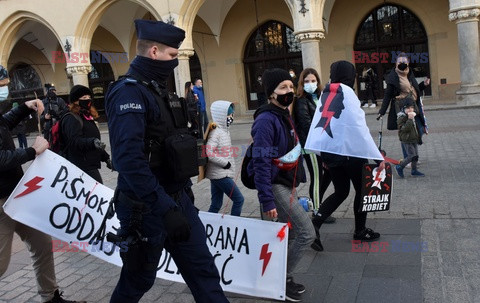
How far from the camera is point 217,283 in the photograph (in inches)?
106

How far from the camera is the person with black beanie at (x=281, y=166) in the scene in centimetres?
343

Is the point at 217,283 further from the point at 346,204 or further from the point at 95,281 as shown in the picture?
the point at 346,204

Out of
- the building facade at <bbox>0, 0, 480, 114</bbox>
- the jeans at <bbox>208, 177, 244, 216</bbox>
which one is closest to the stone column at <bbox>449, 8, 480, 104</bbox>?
the building facade at <bbox>0, 0, 480, 114</bbox>

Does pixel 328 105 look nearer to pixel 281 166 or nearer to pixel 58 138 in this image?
pixel 281 166

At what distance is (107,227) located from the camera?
4141mm

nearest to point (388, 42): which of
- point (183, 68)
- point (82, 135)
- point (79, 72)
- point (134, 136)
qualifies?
point (183, 68)

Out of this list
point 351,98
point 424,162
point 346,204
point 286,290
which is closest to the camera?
point 286,290

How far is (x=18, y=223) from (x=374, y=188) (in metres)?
3.09

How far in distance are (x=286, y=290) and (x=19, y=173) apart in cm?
224

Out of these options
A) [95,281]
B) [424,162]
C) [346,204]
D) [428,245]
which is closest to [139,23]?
[95,281]

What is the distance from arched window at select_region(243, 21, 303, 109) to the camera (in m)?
20.2

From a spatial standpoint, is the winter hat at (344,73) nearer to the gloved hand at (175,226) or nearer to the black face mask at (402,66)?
the gloved hand at (175,226)

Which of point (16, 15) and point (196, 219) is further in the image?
point (16, 15)

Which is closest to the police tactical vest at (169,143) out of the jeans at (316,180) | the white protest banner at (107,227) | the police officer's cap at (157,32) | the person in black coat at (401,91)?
the police officer's cap at (157,32)
